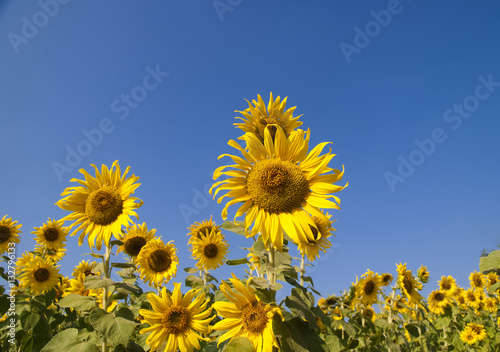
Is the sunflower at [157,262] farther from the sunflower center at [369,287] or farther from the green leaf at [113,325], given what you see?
the sunflower center at [369,287]

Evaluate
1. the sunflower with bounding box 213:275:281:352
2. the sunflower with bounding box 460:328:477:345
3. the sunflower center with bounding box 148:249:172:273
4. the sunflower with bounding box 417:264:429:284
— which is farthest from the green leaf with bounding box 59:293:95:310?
the sunflower with bounding box 460:328:477:345

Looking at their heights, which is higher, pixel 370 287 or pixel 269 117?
pixel 269 117

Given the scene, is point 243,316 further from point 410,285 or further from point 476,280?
point 476,280

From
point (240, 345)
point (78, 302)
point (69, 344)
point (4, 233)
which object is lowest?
point (69, 344)

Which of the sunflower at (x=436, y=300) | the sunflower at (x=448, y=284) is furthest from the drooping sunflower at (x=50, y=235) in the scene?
the sunflower at (x=448, y=284)

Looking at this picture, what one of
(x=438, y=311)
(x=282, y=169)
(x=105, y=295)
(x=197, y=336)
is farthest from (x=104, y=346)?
(x=438, y=311)

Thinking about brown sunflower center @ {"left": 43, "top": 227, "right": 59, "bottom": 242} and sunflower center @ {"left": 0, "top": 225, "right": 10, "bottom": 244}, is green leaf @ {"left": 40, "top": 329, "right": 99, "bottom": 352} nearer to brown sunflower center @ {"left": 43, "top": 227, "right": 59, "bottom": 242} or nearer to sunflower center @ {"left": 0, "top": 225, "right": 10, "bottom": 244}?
sunflower center @ {"left": 0, "top": 225, "right": 10, "bottom": 244}

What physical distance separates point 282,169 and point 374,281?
4.99 m

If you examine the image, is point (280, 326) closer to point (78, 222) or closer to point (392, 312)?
point (78, 222)

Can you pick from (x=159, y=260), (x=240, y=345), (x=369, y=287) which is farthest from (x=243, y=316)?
(x=369, y=287)

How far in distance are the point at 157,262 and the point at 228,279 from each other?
2.60 metres

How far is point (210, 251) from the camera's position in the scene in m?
6.54

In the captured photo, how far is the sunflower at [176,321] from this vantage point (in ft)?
13.9

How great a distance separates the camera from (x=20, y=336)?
18.4 ft
